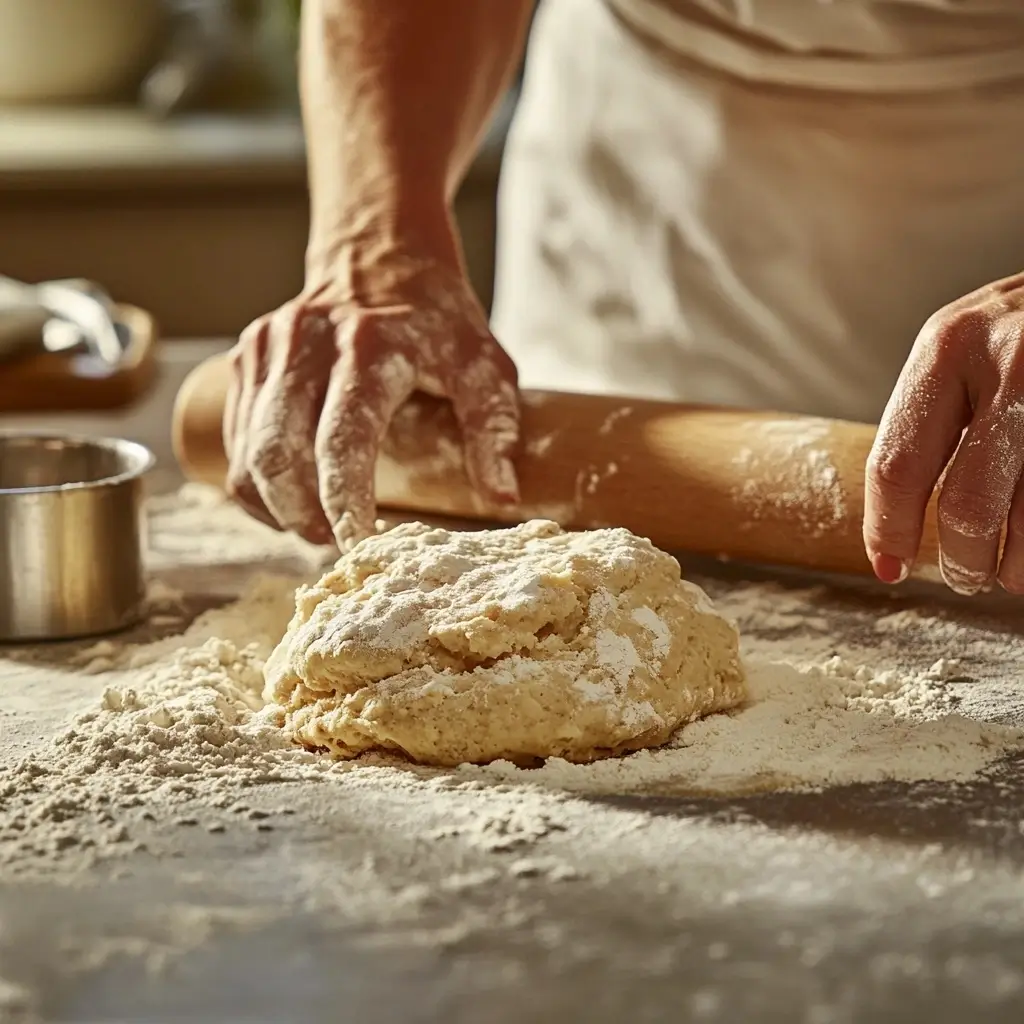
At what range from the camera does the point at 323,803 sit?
1162 mm

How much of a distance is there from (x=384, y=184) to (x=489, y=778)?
3.35 feet

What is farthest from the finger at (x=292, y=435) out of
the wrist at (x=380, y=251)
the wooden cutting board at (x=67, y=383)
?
the wooden cutting board at (x=67, y=383)

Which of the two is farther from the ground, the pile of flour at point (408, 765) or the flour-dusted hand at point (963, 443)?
the flour-dusted hand at point (963, 443)

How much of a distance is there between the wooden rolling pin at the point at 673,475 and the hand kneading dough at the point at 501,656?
35 centimetres

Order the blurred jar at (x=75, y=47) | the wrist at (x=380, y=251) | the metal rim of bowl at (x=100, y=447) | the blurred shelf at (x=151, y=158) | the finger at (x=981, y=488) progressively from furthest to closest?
the blurred jar at (x=75, y=47) → the blurred shelf at (x=151, y=158) → the wrist at (x=380, y=251) → the metal rim of bowl at (x=100, y=447) → the finger at (x=981, y=488)

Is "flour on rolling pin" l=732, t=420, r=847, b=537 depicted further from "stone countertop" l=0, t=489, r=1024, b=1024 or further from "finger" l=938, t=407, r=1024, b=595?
"stone countertop" l=0, t=489, r=1024, b=1024

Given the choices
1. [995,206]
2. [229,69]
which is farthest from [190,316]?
[995,206]

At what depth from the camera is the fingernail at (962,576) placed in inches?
55.0

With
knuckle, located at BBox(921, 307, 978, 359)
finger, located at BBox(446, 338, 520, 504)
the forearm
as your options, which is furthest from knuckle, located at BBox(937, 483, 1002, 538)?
the forearm

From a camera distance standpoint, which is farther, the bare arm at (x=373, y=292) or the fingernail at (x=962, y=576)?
the bare arm at (x=373, y=292)

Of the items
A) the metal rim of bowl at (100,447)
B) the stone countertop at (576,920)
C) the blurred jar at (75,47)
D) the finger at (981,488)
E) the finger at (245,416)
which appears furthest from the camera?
the blurred jar at (75,47)

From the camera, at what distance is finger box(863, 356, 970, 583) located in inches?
53.4

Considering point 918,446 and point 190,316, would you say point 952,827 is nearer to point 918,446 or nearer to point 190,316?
point 918,446

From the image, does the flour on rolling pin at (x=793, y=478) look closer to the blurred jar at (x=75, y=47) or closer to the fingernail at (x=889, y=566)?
the fingernail at (x=889, y=566)
